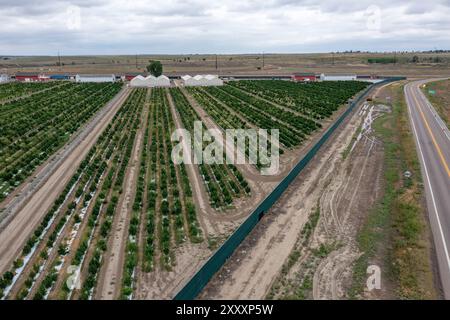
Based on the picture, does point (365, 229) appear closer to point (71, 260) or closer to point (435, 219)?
point (435, 219)

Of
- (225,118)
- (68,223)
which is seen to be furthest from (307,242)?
(225,118)

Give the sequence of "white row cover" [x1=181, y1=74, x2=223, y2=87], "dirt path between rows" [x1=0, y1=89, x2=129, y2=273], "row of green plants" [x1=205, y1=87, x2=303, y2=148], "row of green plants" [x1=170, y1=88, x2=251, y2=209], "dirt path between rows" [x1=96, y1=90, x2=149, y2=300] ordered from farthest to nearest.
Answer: "white row cover" [x1=181, y1=74, x2=223, y2=87] → "row of green plants" [x1=205, y1=87, x2=303, y2=148] → "row of green plants" [x1=170, y1=88, x2=251, y2=209] → "dirt path between rows" [x1=0, y1=89, x2=129, y2=273] → "dirt path between rows" [x1=96, y1=90, x2=149, y2=300]

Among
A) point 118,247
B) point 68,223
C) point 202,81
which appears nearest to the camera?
point 118,247

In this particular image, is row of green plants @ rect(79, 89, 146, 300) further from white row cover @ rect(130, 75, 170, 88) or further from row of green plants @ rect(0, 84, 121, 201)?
white row cover @ rect(130, 75, 170, 88)

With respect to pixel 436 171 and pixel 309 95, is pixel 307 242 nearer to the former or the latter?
pixel 436 171

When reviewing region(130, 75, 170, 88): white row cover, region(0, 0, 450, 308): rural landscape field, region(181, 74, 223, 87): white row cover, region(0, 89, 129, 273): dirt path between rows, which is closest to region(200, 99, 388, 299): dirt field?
region(0, 0, 450, 308): rural landscape field

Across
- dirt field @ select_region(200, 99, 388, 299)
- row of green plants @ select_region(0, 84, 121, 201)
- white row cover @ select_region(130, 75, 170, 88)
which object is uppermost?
→ white row cover @ select_region(130, 75, 170, 88)
